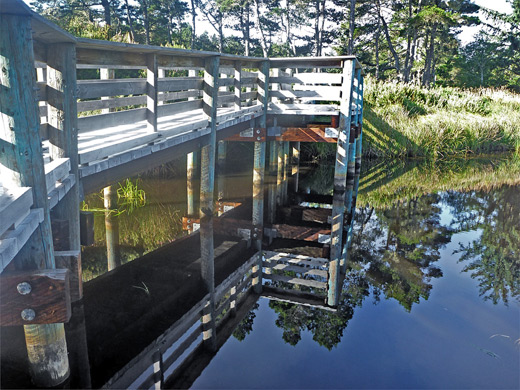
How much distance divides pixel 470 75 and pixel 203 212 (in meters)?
37.1

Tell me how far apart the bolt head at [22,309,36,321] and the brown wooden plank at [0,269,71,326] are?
0.04 feet

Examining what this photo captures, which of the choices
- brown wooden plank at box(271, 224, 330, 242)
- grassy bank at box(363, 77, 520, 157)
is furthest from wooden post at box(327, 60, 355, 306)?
grassy bank at box(363, 77, 520, 157)

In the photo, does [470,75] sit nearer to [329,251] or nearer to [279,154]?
[279,154]

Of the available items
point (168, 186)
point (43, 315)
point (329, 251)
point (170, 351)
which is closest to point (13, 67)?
point (43, 315)

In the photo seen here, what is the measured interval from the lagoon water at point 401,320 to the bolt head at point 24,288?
1970mm

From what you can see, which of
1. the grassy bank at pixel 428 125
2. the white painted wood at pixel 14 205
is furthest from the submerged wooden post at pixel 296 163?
the white painted wood at pixel 14 205

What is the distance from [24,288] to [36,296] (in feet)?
0.29

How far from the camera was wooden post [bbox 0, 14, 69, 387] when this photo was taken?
2631 millimetres

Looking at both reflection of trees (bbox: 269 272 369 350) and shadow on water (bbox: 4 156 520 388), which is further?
reflection of trees (bbox: 269 272 369 350)

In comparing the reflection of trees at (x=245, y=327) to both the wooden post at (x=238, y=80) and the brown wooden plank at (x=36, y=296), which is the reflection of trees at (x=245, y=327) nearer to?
the brown wooden plank at (x=36, y=296)

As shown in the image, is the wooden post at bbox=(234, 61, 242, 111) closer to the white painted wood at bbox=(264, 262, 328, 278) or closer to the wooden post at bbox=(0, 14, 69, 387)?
the white painted wood at bbox=(264, 262, 328, 278)

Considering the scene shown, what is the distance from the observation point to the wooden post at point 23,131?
2631 mm

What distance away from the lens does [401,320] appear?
222 inches

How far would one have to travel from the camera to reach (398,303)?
6117 millimetres
